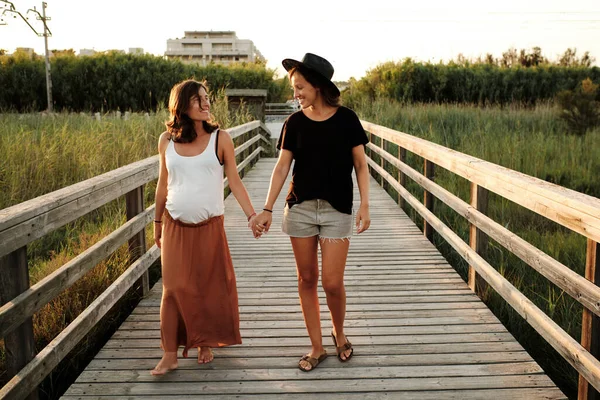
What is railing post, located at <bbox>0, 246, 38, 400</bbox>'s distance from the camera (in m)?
2.55

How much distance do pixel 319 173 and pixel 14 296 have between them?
147 cm

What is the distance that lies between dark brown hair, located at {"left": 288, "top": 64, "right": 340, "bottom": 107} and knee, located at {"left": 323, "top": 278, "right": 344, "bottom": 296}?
0.88 meters

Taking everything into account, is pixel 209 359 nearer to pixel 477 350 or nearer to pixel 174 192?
pixel 174 192

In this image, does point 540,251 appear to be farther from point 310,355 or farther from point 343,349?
point 310,355

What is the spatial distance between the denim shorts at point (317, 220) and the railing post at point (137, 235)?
1613 mm

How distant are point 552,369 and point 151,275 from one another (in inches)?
122

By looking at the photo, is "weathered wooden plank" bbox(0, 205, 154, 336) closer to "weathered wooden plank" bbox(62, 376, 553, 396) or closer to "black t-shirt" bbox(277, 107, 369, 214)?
"weathered wooden plank" bbox(62, 376, 553, 396)

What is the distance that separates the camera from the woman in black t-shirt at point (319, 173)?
10.1 feet

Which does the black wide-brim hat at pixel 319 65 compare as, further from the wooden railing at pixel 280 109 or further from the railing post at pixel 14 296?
the wooden railing at pixel 280 109

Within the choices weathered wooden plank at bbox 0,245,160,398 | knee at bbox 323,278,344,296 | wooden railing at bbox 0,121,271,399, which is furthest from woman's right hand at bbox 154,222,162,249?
knee at bbox 323,278,344,296

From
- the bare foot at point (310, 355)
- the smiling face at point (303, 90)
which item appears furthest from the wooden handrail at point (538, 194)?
the bare foot at point (310, 355)

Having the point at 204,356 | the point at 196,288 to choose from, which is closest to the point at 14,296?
the point at 196,288

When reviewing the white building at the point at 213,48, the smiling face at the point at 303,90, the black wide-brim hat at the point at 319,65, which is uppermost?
the white building at the point at 213,48

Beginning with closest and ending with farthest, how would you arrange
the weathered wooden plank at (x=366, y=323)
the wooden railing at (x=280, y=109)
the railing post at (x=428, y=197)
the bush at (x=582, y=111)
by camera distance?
1. the weathered wooden plank at (x=366, y=323)
2. the railing post at (x=428, y=197)
3. the bush at (x=582, y=111)
4. the wooden railing at (x=280, y=109)
